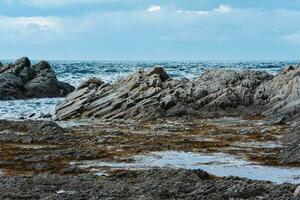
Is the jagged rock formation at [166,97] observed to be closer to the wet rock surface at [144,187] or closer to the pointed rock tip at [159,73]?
the pointed rock tip at [159,73]

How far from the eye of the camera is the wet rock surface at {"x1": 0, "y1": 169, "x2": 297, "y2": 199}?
1379 centimetres

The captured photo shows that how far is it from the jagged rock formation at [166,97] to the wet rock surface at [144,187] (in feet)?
82.4

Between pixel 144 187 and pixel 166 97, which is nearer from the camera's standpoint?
pixel 144 187

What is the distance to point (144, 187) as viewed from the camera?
14891mm

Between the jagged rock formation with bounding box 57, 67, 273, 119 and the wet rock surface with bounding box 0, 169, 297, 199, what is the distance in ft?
82.4

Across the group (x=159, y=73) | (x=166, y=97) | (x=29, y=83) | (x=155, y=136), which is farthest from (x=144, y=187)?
(x=29, y=83)

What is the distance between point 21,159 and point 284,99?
23647 millimetres

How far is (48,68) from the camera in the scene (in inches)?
3223

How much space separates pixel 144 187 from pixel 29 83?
203 ft

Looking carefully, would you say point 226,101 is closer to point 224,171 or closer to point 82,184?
point 224,171

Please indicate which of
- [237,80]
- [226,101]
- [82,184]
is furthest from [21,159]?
[237,80]

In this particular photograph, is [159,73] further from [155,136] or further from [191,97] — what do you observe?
[155,136]

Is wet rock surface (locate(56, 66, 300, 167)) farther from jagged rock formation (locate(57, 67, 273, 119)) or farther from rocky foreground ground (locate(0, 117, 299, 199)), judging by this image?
rocky foreground ground (locate(0, 117, 299, 199))

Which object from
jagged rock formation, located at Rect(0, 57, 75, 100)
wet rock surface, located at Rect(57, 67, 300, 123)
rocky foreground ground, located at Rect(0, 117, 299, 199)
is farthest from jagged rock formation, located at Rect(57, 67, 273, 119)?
jagged rock formation, located at Rect(0, 57, 75, 100)
